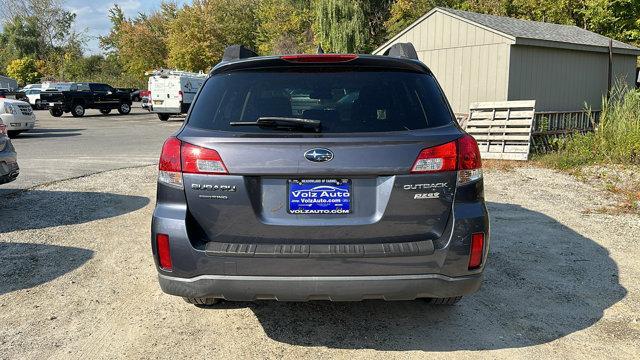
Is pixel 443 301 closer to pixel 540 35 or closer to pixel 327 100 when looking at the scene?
pixel 327 100

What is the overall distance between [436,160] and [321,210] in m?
0.70

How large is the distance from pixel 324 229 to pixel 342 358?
0.85 meters

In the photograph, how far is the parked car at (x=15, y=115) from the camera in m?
16.0

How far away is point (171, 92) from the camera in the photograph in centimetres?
2478

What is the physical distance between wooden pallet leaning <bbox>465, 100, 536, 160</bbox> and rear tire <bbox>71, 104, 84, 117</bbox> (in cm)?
2361

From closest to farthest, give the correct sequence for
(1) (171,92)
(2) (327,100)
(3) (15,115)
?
(2) (327,100)
(3) (15,115)
(1) (171,92)

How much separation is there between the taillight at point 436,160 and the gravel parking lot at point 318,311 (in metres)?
1.15

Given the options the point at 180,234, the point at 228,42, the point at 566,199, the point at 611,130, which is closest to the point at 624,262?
the point at 566,199

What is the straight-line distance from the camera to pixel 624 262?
191 inches

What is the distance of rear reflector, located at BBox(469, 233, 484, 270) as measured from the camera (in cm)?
294

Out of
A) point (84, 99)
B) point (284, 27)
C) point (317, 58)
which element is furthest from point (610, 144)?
point (284, 27)

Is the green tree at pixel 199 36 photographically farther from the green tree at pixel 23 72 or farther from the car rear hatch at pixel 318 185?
the car rear hatch at pixel 318 185

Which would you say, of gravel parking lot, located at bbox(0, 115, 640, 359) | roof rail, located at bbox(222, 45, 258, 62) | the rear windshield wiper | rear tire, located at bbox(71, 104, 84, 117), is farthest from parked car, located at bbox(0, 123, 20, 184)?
rear tire, located at bbox(71, 104, 84, 117)

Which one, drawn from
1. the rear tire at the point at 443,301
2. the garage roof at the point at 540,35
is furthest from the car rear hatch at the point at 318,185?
the garage roof at the point at 540,35
